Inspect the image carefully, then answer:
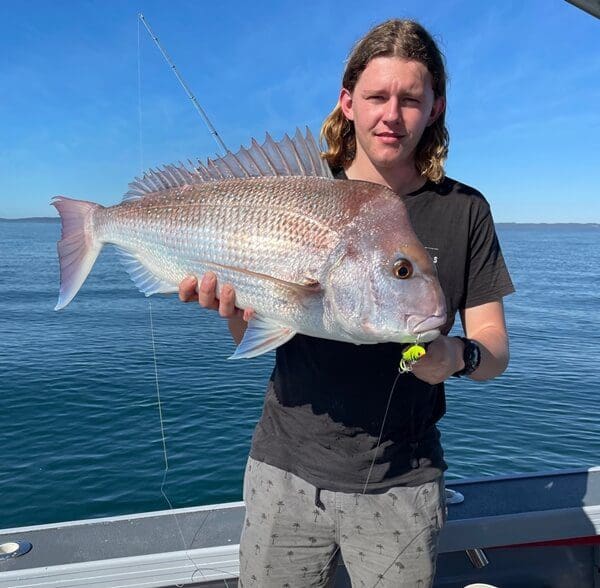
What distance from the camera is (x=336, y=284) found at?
1.98 meters

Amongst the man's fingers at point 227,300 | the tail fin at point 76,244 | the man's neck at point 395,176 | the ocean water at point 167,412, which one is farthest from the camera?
the ocean water at point 167,412

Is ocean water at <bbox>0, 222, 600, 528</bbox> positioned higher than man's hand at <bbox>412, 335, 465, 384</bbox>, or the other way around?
man's hand at <bbox>412, 335, 465, 384</bbox>

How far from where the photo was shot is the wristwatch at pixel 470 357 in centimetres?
198

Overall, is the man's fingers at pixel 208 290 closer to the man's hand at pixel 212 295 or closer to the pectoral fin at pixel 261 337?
the man's hand at pixel 212 295

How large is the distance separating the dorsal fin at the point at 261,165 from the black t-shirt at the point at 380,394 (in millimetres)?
432

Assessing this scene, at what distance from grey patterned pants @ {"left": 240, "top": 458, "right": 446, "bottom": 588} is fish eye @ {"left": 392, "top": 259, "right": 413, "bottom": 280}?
0.81 metres

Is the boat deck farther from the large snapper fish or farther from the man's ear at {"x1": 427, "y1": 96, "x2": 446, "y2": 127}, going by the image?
the man's ear at {"x1": 427, "y1": 96, "x2": 446, "y2": 127}

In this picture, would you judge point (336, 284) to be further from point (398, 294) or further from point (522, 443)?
point (522, 443)

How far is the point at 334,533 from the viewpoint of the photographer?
7.21 feet

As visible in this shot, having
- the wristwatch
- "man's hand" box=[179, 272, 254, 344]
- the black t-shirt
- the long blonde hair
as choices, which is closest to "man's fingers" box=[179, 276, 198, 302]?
"man's hand" box=[179, 272, 254, 344]

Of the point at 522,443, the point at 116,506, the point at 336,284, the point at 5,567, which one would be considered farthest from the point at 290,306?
the point at 522,443

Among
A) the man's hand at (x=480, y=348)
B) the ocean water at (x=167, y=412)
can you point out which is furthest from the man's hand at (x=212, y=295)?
the ocean water at (x=167, y=412)

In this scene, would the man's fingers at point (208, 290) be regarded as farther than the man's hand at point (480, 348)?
Yes

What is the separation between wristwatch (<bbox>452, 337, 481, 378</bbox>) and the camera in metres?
1.98
